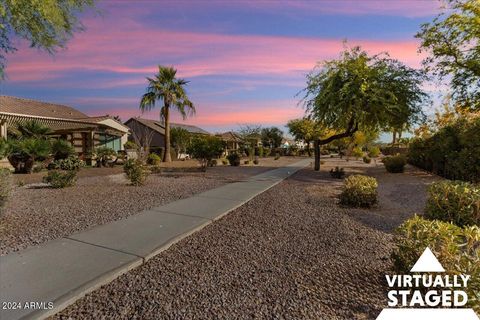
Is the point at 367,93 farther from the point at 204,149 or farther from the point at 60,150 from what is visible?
the point at 60,150

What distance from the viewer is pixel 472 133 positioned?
11.1 metres

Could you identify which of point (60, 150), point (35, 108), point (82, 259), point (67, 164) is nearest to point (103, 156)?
point (60, 150)

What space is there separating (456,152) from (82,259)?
14141 mm

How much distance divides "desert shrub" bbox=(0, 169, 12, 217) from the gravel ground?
3849 millimetres

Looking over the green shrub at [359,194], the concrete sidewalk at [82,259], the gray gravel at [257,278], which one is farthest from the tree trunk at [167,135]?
the gray gravel at [257,278]

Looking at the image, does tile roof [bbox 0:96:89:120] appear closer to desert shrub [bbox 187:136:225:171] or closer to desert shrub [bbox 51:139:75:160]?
desert shrub [bbox 51:139:75:160]

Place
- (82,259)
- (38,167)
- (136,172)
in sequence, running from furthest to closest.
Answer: (38,167) → (136,172) → (82,259)

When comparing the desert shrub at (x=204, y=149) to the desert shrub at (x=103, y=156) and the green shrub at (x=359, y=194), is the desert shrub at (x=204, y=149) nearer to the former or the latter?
the desert shrub at (x=103, y=156)

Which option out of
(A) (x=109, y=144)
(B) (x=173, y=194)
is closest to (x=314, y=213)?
(B) (x=173, y=194)

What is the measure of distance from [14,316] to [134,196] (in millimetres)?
6083

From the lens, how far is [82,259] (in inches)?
147

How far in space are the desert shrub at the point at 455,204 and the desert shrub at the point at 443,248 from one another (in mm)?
2420

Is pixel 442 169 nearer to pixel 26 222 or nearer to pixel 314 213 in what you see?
pixel 314 213

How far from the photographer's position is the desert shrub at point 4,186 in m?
5.35
